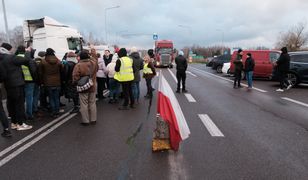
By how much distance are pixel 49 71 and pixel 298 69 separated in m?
12.0

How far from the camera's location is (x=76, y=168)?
4.13 metres

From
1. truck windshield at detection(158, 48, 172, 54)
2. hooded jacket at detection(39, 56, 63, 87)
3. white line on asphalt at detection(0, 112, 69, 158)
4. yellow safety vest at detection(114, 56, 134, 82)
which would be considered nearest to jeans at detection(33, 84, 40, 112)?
hooded jacket at detection(39, 56, 63, 87)

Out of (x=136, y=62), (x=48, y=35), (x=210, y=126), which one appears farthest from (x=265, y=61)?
(x=48, y=35)

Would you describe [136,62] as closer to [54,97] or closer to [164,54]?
[54,97]

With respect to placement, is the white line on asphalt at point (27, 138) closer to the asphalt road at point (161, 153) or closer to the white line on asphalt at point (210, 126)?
the asphalt road at point (161, 153)

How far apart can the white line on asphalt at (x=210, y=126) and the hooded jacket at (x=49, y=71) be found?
4.08 meters

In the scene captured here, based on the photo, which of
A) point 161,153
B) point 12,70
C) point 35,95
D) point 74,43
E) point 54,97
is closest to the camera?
point 161,153

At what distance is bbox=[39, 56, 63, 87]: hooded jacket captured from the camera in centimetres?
711

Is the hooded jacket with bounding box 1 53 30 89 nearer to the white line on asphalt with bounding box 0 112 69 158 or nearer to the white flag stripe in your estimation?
the white line on asphalt with bounding box 0 112 69 158

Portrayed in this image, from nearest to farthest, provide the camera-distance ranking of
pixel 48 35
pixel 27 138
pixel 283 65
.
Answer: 1. pixel 27 138
2. pixel 283 65
3. pixel 48 35

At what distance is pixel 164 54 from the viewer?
35.1 metres

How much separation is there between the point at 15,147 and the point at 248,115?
591 centimetres

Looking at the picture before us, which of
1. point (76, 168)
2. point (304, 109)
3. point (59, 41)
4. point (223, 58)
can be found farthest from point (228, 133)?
point (223, 58)

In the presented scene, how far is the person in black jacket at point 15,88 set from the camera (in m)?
5.95
